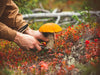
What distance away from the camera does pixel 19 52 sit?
11.4 feet

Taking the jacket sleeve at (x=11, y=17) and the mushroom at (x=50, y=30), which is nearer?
the mushroom at (x=50, y=30)

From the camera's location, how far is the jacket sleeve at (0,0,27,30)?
10.9 feet

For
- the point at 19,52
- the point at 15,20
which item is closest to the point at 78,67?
the point at 19,52

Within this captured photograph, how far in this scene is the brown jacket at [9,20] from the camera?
9.47 ft

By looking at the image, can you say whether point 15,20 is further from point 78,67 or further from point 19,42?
point 78,67

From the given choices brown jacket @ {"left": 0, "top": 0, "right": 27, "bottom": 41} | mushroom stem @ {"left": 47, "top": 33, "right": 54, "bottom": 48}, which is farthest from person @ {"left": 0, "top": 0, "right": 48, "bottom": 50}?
mushroom stem @ {"left": 47, "top": 33, "right": 54, "bottom": 48}

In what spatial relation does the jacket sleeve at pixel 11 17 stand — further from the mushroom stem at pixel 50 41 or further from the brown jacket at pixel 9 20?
the mushroom stem at pixel 50 41

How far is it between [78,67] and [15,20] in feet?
6.78

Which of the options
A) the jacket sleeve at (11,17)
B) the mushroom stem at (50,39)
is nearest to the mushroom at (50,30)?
the mushroom stem at (50,39)

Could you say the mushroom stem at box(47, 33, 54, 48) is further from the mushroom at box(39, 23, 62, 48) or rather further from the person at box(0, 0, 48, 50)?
the person at box(0, 0, 48, 50)

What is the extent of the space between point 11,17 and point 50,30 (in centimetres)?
110

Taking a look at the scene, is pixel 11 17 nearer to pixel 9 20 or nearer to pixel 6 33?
pixel 9 20

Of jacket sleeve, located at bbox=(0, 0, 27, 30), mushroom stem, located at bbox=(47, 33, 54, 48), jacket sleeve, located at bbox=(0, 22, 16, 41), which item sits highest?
jacket sleeve, located at bbox=(0, 0, 27, 30)

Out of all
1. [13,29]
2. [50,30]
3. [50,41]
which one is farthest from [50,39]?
[13,29]
